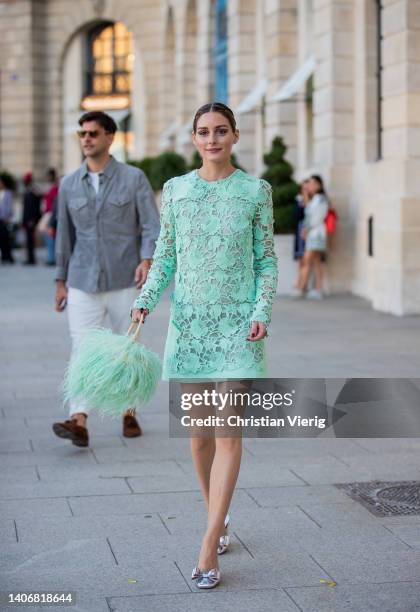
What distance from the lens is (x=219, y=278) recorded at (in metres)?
5.12

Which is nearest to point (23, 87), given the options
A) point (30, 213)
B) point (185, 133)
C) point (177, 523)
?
point (185, 133)

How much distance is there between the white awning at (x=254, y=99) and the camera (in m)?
24.4

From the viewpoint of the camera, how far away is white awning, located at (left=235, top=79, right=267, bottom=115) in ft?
80.1

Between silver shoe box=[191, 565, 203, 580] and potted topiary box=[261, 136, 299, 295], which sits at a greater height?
potted topiary box=[261, 136, 299, 295]

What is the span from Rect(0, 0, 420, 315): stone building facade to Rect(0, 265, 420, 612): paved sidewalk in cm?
759

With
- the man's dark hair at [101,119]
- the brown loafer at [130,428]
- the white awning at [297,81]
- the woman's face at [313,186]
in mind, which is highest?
the white awning at [297,81]

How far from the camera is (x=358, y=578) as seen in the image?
16.7 feet

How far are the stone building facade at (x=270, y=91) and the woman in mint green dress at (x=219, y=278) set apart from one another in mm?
10539

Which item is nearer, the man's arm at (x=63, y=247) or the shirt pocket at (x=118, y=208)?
the shirt pocket at (x=118, y=208)

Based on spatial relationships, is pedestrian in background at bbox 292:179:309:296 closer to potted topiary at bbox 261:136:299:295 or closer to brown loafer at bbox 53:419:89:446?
potted topiary at bbox 261:136:299:295

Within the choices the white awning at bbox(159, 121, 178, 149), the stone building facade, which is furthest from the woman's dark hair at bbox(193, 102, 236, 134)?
the white awning at bbox(159, 121, 178, 149)

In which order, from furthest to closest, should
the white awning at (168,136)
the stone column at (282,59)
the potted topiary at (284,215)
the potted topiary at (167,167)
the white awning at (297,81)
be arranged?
the white awning at (168,136), the potted topiary at (167,167), the stone column at (282,59), the white awning at (297,81), the potted topiary at (284,215)

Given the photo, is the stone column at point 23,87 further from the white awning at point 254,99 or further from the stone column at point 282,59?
the stone column at point 282,59

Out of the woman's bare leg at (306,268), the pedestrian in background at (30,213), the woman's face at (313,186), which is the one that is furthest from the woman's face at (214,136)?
the pedestrian in background at (30,213)
